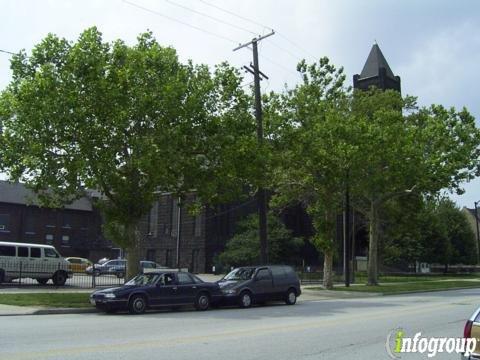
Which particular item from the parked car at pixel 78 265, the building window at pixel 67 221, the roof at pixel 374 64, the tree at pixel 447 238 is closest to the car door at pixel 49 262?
the parked car at pixel 78 265

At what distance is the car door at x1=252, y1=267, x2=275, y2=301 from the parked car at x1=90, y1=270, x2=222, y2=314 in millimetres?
1744

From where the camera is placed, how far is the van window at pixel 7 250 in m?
29.1

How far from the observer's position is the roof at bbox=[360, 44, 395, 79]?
7681cm

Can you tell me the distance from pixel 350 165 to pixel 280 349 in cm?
2312

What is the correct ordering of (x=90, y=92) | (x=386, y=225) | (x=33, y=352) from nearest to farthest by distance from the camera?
(x=33, y=352) < (x=90, y=92) < (x=386, y=225)

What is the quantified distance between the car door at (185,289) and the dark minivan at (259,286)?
62.6 inches

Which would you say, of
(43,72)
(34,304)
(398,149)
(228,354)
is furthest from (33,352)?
(398,149)

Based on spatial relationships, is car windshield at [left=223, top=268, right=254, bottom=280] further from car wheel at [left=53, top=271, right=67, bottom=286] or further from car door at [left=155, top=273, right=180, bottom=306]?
car wheel at [left=53, top=271, right=67, bottom=286]

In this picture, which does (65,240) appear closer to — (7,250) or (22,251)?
(22,251)

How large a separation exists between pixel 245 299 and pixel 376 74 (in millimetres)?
59739

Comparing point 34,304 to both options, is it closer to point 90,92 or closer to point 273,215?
point 90,92

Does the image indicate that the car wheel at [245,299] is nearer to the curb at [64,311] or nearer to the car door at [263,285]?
the car door at [263,285]

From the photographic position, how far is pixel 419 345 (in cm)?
1180

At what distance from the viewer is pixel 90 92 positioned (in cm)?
2116
